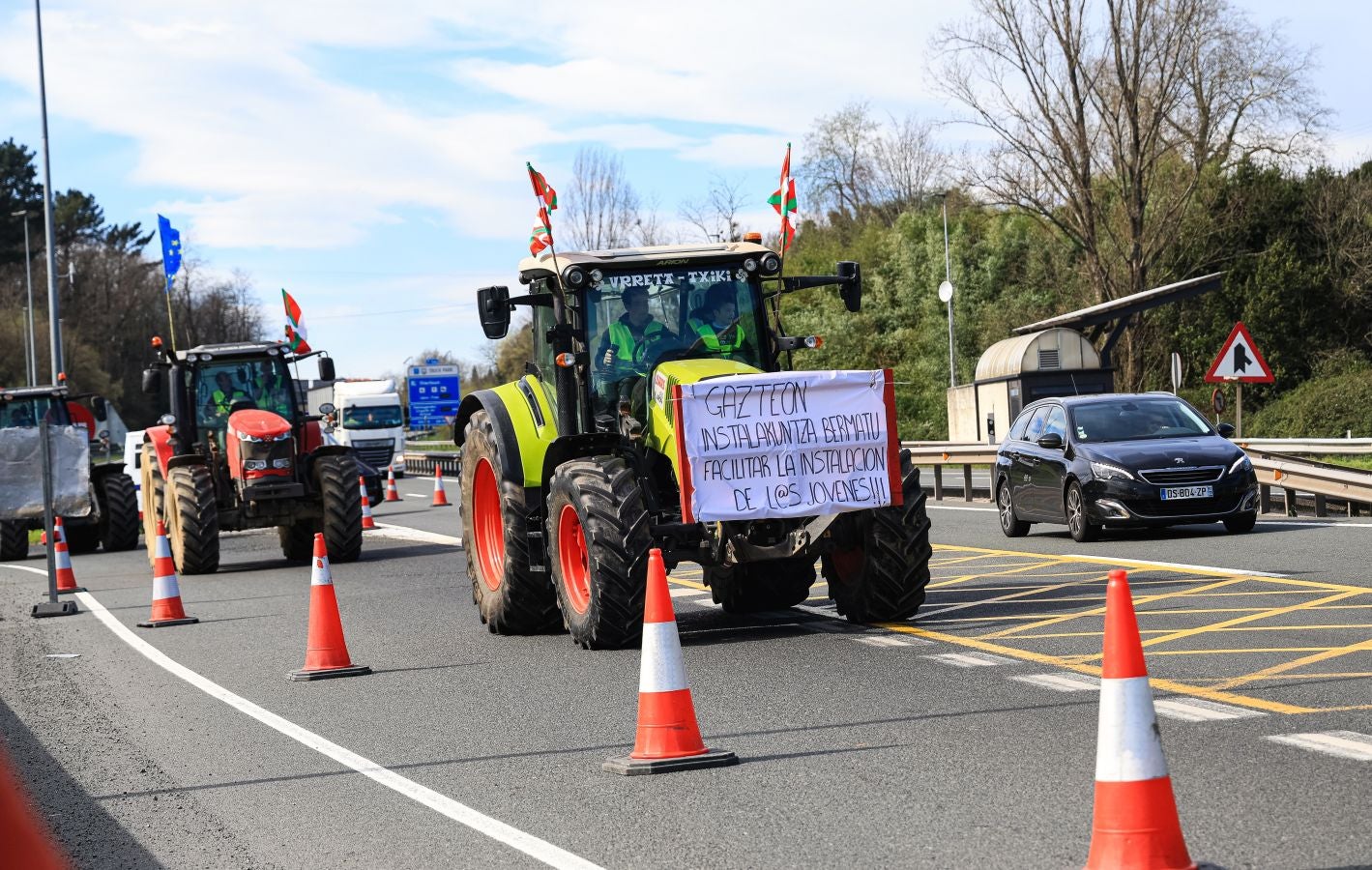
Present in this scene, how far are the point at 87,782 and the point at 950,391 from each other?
36.1 meters

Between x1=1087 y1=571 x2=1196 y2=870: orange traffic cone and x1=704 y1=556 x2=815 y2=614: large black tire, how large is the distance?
773 cm

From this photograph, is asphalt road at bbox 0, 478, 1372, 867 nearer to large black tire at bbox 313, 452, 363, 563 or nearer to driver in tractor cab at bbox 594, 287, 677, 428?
driver in tractor cab at bbox 594, 287, 677, 428

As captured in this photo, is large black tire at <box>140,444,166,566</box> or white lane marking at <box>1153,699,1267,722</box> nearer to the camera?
white lane marking at <box>1153,699,1267,722</box>

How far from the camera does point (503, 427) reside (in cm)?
1285

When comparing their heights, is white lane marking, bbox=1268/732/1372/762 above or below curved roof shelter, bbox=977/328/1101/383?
below

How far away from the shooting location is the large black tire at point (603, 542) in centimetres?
1072

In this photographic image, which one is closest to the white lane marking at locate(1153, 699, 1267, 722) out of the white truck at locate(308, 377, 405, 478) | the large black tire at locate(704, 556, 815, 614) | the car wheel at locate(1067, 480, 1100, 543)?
the large black tire at locate(704, 556, 815, 614)

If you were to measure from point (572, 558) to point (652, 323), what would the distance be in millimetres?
1806

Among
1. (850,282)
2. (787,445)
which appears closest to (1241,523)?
(850,282)

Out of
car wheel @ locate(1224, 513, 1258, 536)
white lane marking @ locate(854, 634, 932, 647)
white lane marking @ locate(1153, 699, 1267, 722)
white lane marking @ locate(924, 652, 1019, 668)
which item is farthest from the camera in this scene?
car wheel @ locate(1224, 513, 1258, 536)

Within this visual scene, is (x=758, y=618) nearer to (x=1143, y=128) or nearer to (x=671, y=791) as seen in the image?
(x=671, y=791)

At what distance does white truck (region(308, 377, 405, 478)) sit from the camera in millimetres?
51781

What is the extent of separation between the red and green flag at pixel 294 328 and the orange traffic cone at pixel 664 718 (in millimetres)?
16495

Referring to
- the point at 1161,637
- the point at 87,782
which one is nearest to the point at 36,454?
the point at 87,782
